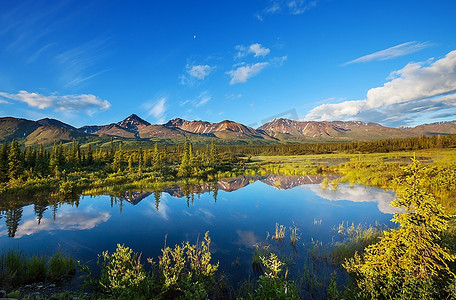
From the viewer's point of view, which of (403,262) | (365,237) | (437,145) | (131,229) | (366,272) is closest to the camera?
(403,262)

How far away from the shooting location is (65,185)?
30.1m

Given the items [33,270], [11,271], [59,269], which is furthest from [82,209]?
[11,271]

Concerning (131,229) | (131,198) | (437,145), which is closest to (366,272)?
(131,229)

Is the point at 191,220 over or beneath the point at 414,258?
beneath

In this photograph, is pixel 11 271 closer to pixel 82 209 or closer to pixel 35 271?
pixel 35 271

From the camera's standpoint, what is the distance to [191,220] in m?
19.8

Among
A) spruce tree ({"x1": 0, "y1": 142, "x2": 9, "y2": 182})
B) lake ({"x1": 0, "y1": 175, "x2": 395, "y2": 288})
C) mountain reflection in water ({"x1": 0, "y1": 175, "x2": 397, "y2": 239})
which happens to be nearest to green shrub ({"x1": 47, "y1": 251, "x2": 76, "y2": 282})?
lake ({"x1": 0, "y1": 175, "x2": 395, "y2": 288})

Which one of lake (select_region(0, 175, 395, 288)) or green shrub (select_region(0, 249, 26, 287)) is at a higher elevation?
green shrub (select_region(0, 249, 26, 287))

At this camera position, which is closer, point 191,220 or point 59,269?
point 59,269

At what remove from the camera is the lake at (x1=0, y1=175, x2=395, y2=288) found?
13.6m

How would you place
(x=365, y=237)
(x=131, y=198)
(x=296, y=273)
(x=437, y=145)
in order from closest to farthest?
(x=296, y=273) < (x=365, y=237) < (x=131, y=198) < (x=437, y=145)

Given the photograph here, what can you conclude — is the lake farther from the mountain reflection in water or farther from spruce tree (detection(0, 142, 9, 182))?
spruce tree (detection(0, 142, 9, 182))

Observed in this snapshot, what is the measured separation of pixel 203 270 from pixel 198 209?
15.2 meters

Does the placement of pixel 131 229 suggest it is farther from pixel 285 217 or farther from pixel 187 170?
pixel 187 170
